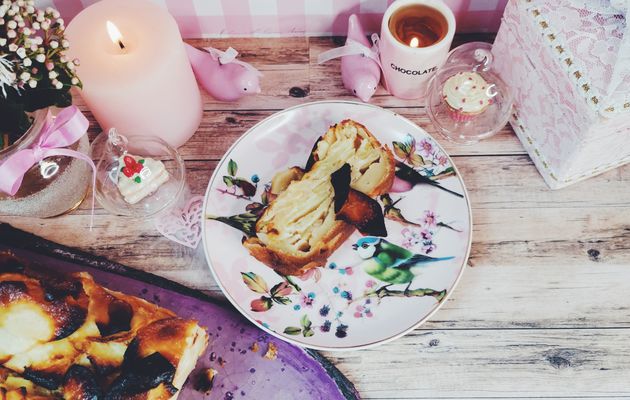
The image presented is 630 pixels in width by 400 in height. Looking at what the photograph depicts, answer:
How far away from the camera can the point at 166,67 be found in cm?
74

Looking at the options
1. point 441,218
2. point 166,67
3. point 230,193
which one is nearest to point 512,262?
point 441,218

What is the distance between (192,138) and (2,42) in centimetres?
34

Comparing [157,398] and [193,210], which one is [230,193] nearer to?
[193,210]

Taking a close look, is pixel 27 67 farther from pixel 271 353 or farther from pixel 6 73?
pixel 271 353

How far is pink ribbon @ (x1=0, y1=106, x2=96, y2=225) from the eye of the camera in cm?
67

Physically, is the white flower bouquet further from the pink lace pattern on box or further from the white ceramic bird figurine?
the pink lace pattern on box

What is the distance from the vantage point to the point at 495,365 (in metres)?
0.77

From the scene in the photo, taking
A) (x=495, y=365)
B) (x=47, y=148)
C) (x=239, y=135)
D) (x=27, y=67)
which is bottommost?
(x=495, y=365)

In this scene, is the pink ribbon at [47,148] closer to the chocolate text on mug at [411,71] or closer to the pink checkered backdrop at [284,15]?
the pink checkered backdrop at [284,15]

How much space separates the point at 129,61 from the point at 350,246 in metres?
0.36

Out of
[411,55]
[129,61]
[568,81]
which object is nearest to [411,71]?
[411,55]

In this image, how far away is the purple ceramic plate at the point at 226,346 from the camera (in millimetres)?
746

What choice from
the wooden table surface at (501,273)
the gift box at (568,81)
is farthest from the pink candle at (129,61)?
the gift box at (568,81)

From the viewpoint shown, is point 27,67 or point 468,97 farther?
point 468,97
